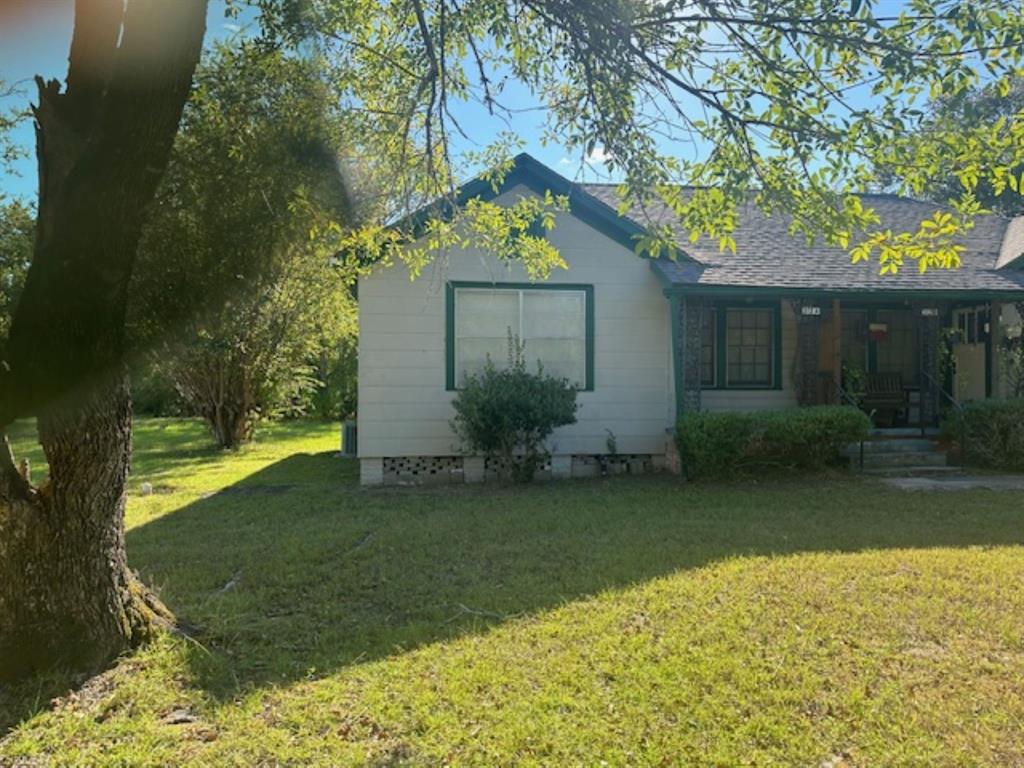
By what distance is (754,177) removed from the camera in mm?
3904

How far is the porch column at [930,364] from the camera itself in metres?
11.0

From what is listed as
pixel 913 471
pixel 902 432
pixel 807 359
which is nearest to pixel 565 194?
pixel 807 359

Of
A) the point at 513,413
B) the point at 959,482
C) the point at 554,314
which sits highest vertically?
the point at 554,314

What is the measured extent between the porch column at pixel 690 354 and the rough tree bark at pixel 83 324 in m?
7.45

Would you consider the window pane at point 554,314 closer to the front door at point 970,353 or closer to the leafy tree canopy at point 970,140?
the leafy tree canopy at point 970,140

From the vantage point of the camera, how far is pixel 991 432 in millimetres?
9508

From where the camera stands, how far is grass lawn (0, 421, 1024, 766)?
271 cm

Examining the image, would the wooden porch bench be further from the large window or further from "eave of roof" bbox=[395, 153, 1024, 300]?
"eave of roof" bbox=[395, 153, 1024, 300]

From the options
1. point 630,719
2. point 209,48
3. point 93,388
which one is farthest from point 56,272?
point 209,48

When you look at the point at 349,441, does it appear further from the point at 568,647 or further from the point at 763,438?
the point at 568,647

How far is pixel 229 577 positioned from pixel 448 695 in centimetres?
261

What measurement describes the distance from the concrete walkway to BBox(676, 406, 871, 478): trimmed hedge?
81 centimetres

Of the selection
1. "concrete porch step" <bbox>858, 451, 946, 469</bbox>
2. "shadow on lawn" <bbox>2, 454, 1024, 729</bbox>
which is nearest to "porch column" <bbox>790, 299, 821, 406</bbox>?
"concrete porch step" <bbox>858, 451, 946, 469</bbox>

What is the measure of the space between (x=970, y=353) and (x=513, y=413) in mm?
8549
